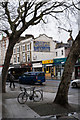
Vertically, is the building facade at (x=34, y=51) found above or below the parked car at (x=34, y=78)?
above

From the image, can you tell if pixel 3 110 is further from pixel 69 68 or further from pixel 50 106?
pixel 69 68

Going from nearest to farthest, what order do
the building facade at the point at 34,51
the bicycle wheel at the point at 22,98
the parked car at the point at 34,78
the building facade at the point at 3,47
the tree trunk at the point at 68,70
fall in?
the tree trunk at the point at 68,70 → the bicycle wheel at the point at 22,98 → the parked car at the point at 34,78 → the building facade at the point at 34,51 → the building facade at the point at 3,47

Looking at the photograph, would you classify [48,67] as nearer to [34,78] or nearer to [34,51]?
[34,51]

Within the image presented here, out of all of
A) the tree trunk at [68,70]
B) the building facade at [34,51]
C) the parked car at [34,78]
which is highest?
the building facade at [34,51]

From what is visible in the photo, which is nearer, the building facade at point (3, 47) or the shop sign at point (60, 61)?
the shop sign at point (60, 61)

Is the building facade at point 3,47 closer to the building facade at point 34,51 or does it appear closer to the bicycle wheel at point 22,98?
the building facade at point 34,51

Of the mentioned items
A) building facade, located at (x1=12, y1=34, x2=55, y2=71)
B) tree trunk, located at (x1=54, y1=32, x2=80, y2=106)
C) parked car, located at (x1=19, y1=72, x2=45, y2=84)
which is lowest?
parked car, located at (x1=19, y1=72, x2=45, y2=84)

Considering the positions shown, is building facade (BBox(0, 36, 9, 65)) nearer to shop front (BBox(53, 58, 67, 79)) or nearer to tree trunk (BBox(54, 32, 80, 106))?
shop front (BBox(53, 58, 67, 79))

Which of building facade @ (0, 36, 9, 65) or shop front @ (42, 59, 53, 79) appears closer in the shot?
shop front @ (42, 59, 53, 79)

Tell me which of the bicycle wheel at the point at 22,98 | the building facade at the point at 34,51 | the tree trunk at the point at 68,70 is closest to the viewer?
the tree trunk at the point at 68,70

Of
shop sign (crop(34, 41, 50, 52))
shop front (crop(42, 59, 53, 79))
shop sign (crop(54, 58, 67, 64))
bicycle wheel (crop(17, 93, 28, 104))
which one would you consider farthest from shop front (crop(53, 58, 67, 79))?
bicycle wheel (crop(17, 93, 28, 104))

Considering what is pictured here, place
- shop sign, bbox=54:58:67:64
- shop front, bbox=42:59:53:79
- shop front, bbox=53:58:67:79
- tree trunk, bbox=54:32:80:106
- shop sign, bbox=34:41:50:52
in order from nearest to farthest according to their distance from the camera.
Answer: tree trunk, bbox=54:32:80:106
shop sign, bbox=54:58:67:64
shop front, bbox=53:58:67:79
shop front, bbox=42:59:53:79
shop sign, bbox=34:41:50:52

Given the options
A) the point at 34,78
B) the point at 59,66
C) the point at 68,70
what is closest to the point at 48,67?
the point at 59,66

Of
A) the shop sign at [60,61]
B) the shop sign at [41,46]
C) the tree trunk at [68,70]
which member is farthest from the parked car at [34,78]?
the shop sign at [41,46]
